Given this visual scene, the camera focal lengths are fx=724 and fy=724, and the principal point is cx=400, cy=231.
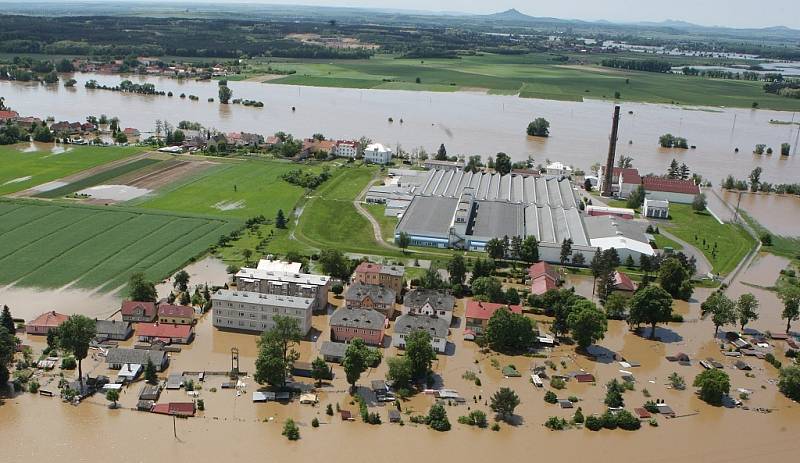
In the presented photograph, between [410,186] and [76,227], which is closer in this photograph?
[76,227]

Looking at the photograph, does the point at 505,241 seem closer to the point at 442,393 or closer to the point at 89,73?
the point at 442,393

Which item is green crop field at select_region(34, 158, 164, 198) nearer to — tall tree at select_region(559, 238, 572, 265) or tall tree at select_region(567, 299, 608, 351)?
tall tree at select_region(559, 238, 572, 265)

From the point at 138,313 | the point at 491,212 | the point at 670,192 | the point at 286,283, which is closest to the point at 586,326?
the point at 286,283

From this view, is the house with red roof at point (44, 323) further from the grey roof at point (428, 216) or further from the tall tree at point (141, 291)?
the grey roof at point (428, 216)

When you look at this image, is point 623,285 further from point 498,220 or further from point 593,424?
point 593,424

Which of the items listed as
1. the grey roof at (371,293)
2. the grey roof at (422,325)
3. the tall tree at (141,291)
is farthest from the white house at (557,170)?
the tall tree at (141,291)

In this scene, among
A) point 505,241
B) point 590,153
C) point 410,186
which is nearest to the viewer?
point 505,241

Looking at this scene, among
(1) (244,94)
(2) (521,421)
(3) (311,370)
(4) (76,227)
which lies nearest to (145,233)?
(4) (76,227)
